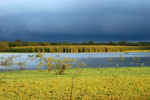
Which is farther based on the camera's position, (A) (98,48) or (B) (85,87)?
(A) (98,48)

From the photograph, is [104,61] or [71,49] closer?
[104,61]

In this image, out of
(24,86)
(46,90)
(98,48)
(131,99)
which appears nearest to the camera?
(131,99)

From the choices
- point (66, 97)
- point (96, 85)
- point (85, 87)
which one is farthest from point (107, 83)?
point (66, 97)

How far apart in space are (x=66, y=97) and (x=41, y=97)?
84 centimetres

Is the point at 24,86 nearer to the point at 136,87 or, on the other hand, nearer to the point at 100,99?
the point at 100,99

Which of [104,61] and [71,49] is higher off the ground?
[104,61]

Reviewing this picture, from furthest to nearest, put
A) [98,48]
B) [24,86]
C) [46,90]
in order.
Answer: [98,48] < [24,86] < [46,90]

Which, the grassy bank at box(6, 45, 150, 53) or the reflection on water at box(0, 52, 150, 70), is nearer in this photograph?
the reflection on water at box(0, 52, 150, 70)

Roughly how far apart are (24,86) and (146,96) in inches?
194

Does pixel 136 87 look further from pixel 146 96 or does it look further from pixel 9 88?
pixel 9 88

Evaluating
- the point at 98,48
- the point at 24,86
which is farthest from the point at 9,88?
the point at 98,48

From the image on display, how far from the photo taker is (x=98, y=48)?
2334 inches

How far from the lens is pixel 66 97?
7848 millimetres

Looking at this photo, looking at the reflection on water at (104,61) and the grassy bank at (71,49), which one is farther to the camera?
the grassy bank at (71,49)
